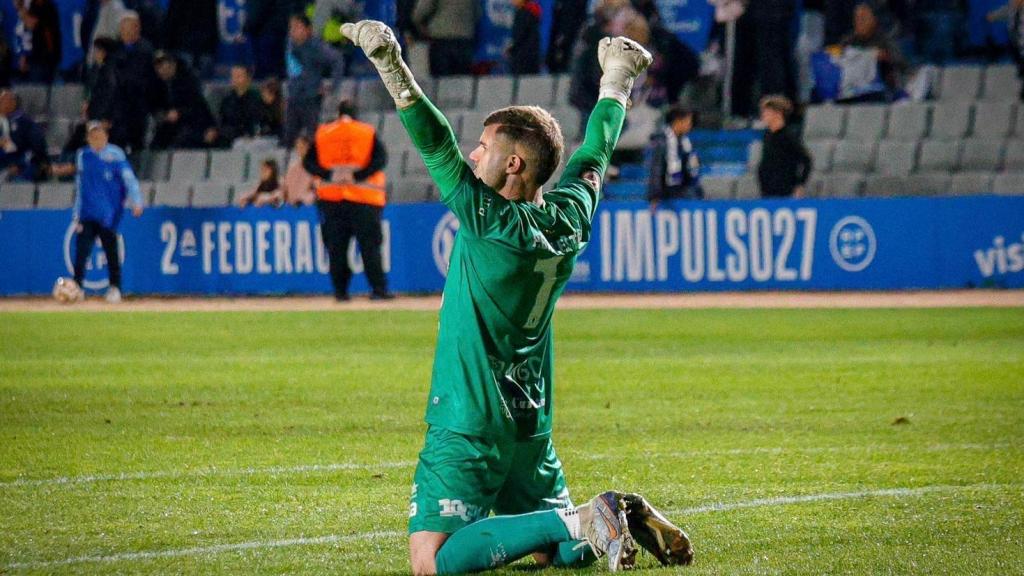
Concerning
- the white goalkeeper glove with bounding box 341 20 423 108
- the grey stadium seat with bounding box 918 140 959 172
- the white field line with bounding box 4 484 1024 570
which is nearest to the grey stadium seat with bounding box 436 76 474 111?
the grey stadium seat with bounding box 918 140 959 172

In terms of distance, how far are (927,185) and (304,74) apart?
28.8ft

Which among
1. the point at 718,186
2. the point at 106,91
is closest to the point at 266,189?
the point at 106,91

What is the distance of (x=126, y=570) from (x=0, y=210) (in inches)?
708

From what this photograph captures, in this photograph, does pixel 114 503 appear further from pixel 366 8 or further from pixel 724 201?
pixel 366 8

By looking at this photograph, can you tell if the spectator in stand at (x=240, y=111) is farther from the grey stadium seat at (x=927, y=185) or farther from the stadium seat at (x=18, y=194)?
the grey stadium seat at (x=927, y=185)

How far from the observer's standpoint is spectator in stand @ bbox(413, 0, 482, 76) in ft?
80.0

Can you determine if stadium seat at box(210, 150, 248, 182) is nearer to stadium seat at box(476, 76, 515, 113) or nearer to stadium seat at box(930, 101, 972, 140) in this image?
stadium seat at box(476, 76, 515, 113)

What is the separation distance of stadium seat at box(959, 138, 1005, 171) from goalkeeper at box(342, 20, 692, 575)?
17.9 metres

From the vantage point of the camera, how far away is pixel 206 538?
250 inches

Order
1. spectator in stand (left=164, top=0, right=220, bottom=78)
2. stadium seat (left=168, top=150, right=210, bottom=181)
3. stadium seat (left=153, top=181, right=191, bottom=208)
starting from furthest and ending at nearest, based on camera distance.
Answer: spectator in stand (left=164, top=0, right=220, bottom=78) → stadium seat (left=168, top=150, right=210, bottom=181) → stadium seat (left=153, top=181, right=191, bottom=208)

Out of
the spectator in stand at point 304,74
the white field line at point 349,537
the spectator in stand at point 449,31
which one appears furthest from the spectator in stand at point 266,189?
the white field line at point 349,537

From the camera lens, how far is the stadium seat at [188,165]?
84.4 ft

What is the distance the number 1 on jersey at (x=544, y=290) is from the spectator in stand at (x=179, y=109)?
20482 millimetres

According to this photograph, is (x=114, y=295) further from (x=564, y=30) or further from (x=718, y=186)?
(x=718, y=186)
